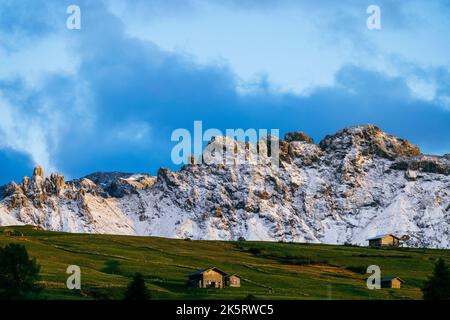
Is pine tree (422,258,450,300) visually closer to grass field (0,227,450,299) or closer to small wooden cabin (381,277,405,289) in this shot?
grass field (0,227,450,299)

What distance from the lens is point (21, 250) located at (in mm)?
112812

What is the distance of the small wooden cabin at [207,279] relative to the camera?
142 meters

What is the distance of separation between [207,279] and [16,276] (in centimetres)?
4184

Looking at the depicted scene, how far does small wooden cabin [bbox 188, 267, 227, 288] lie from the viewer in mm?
142250

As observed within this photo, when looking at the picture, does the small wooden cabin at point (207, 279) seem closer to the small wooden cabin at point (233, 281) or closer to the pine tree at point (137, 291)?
the small wooden cabin at point (233, 281)

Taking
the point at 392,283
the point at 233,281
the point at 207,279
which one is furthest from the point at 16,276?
the point at 392,283

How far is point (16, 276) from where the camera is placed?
10806 centimetres

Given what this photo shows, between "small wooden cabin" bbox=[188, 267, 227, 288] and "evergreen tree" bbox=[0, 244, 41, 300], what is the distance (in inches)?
1411

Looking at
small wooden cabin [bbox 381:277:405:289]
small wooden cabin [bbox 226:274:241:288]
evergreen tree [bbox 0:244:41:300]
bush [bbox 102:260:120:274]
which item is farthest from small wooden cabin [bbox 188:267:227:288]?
evergreen tree [bbox 0:244:41:300]

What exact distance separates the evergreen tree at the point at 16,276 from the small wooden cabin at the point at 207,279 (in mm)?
35828
